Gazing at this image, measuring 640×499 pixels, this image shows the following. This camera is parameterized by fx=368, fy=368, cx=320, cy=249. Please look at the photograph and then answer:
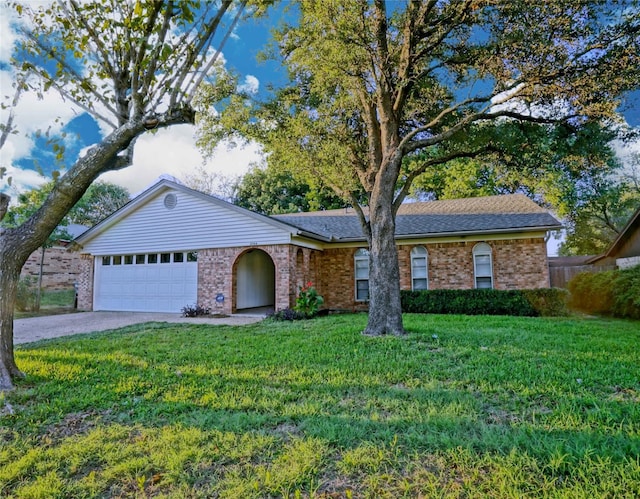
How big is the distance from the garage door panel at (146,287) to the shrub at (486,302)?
811cm

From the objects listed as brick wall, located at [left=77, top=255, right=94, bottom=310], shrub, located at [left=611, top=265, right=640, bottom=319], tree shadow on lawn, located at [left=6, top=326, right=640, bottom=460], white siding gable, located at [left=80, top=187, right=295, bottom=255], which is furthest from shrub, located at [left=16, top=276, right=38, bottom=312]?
shrub, located at [left=611, top=265, right=640, bottom=319]

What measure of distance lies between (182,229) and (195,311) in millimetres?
3224

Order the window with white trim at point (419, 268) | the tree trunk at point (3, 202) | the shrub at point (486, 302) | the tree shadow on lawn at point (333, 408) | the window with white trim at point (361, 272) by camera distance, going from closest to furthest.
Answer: the tree shadow on lawn at point (333, 408), the tree trunk at point (3, 202), the shrub at point (486, 302), the window with white trim at point (419, 268), the window with white trim at point (361, 272)

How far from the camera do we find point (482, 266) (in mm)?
13250

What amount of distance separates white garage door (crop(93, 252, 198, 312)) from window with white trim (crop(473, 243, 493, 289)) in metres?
10.3

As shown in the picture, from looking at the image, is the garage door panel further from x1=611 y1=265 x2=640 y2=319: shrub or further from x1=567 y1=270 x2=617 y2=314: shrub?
x1=567 y1=270 x2=617 y2=314: shrub

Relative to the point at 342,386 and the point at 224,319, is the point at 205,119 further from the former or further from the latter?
the point at 342,386

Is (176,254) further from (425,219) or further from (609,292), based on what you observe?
(609,292)

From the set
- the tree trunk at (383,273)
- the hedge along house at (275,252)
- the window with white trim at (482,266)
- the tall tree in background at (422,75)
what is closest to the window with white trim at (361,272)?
the hedge along house at (275,252)

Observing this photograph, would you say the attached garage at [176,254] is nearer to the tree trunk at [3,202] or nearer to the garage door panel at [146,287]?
the garage door panel at [146,287]

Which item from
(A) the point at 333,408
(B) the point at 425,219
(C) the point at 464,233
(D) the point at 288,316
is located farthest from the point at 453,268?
(A) the point at 333,408

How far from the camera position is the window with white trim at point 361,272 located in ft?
47.8

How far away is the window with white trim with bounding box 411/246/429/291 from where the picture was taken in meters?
13.8

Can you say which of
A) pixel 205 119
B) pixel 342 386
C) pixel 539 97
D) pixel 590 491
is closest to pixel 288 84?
pixel 205 119
